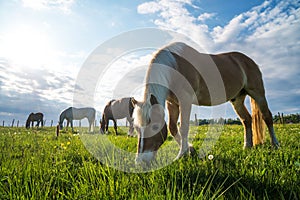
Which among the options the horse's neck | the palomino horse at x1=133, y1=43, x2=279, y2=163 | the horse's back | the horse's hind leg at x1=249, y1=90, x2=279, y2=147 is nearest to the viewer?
the palomino horse at x1=133, y1=43, x2=279, y2=163

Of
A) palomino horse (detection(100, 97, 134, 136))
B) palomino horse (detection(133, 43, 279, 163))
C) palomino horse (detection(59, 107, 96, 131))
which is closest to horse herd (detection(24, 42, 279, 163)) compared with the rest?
palomino horse (detection(133, 43, 279, 163))

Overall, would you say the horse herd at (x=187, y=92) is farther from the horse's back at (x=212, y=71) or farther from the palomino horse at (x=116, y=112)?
the palomino horse at (x=116, y=112)

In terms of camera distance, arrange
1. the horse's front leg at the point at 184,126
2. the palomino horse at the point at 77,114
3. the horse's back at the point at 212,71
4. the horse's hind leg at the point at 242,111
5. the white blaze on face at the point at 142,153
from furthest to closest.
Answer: the palomino horse at the point at 77,114, the horse's hind leg at the point at 242,111, the horse's back at the point at 212,71, the horse's front leg at the point at 184,126, the white blaze on face at the point at 142,153

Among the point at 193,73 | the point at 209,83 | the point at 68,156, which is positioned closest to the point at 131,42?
the point at 193,73

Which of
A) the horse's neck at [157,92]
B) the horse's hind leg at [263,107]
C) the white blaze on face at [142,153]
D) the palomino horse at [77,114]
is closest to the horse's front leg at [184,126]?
the horse's neck at [157,92]

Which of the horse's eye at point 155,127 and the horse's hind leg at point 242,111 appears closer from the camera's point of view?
the horse's eye at point 155,127

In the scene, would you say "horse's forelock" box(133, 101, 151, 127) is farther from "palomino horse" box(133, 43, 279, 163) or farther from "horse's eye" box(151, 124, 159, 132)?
"horse's eye" box(151, 124, 159, 132)

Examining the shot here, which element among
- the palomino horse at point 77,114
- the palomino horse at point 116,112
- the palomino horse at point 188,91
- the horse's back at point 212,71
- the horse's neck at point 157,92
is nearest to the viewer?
the palomino horse at point 188,91

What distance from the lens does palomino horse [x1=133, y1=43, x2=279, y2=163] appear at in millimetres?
3576

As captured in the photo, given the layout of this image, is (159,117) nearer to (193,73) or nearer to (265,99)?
(193,73)

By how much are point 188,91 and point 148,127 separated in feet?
4.95

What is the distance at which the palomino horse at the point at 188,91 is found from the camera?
11.7 ft

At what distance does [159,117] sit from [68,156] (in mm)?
1930

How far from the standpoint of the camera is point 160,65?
4.20 metres
